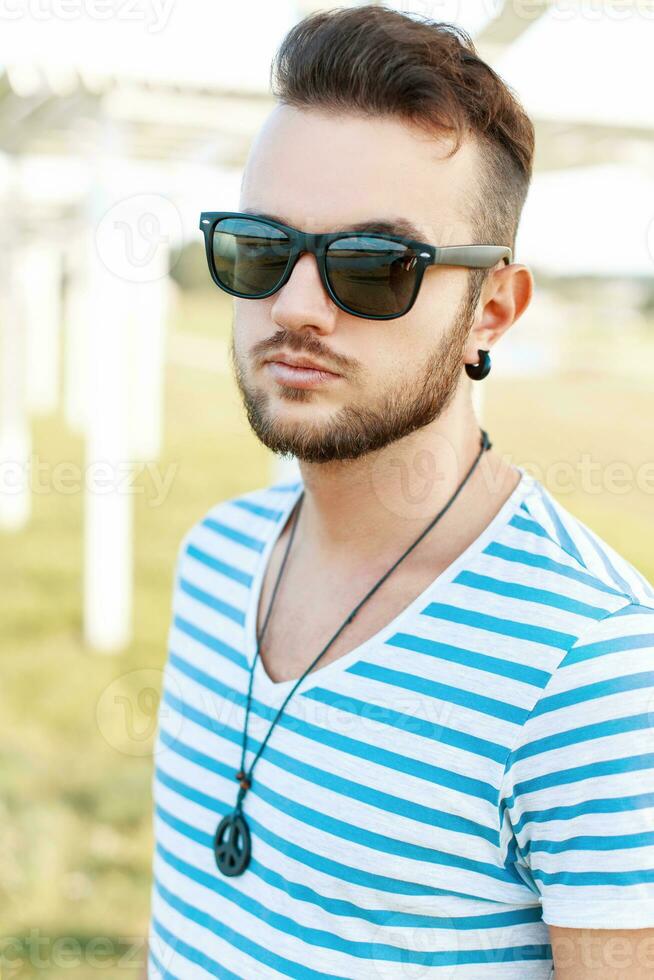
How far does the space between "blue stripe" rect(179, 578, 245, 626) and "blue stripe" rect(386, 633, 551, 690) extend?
39cm

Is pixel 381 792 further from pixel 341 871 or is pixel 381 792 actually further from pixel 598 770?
pixel 598 770

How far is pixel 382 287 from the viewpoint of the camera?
1365 millimetres

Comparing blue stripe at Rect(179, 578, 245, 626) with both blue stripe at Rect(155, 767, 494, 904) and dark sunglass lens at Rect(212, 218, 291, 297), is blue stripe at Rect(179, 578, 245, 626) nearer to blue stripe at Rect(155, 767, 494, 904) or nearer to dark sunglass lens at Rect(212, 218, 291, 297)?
blue stripe at Rect(155, 767, 494, 904)

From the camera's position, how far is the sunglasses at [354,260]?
135cm

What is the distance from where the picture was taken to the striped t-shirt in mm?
1105

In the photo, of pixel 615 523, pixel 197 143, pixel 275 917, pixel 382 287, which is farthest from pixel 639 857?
pixel 615 523

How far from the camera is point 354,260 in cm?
136

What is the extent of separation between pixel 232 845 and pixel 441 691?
426mm

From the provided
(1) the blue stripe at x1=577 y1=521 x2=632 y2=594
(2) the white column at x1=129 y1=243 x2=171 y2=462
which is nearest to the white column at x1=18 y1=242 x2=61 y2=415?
(2) the white column at x1=129 y1=243 x2=171 y2=462

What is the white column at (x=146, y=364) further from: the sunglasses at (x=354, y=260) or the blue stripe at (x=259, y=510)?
the sunglasses at (x=354, y=260)

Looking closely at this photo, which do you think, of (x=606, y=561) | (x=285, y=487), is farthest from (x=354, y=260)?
(x=285, y=487)

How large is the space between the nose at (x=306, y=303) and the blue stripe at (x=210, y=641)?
0.57 m

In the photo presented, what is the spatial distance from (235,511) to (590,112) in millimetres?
2838

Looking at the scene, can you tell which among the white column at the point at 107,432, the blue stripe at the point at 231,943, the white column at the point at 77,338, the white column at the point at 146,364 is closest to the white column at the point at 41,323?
the white column at the point at 77,338
